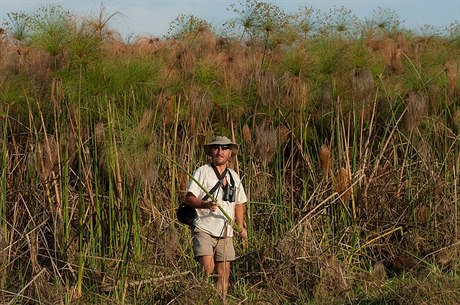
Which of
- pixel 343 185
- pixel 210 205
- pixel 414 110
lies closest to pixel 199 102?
pixel 210 205

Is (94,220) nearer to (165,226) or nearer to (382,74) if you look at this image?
(165,226)

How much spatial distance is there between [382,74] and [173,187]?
2.56 metres

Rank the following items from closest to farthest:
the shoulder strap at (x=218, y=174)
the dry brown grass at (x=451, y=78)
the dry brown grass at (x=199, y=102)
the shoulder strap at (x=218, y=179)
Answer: the shoulder strap at (x=218, y=179) → the shoulder strap at (x=218, y=174) → the dry brown grass at (x=199, y=102) → the dry brown grass at (x=451, y=78)

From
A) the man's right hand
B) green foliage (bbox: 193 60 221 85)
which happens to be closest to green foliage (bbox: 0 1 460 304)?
green foliage (bbox: 193 60 221 85)

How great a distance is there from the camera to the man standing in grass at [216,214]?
6.18 meters

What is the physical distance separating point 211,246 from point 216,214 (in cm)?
23

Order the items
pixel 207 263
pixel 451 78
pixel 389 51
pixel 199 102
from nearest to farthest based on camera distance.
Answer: pixel 207 263 < pixel 199 102 < pixel 451 78 < pixel 389 51

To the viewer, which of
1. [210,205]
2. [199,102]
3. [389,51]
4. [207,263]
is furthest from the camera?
[389,51]

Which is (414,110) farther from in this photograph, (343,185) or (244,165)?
(244,165)

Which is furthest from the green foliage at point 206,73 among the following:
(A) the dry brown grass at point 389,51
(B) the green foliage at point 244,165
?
(A) the dry brown grass at point 389,51

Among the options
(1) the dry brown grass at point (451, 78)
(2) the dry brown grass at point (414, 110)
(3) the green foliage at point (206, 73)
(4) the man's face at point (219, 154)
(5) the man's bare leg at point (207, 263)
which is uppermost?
(3) the green foliage at point (206, 73)

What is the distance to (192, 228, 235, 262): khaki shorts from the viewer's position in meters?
6.18

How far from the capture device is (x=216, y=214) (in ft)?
20.6

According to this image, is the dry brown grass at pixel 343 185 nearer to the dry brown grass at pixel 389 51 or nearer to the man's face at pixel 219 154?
the man's face at pixel 219 154
